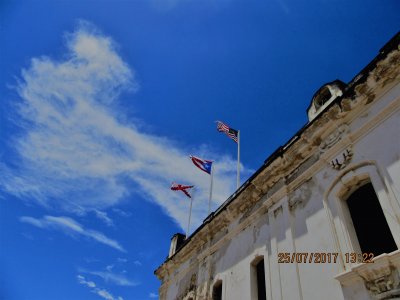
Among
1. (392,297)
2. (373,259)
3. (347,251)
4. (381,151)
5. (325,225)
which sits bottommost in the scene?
(392,297)

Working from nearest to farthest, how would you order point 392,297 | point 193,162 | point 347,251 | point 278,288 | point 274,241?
point 392,297, point 347,251, point 278,288, point 274,241, point 193,162

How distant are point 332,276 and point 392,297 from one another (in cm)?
136

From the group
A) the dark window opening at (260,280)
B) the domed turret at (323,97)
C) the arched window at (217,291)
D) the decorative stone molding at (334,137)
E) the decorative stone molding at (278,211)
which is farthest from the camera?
the arched window at (217,291)

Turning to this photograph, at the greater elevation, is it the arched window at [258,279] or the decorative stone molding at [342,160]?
the decorative stone molding at [342,160]

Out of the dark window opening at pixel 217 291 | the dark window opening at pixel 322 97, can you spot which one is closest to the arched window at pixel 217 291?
the dark window opening at pixel 217 291

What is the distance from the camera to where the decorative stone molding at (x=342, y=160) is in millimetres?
7598

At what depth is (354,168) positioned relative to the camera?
7332 mm

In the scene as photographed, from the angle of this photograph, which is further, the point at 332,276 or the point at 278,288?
the point at 278,288

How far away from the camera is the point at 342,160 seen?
7.76 meters

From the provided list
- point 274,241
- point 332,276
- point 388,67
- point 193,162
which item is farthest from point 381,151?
point 193,162

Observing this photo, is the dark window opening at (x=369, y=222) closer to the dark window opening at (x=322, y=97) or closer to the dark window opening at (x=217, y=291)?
the dark window opening at (x=322, y=97)

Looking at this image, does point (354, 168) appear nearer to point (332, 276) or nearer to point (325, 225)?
point (325, 225)
